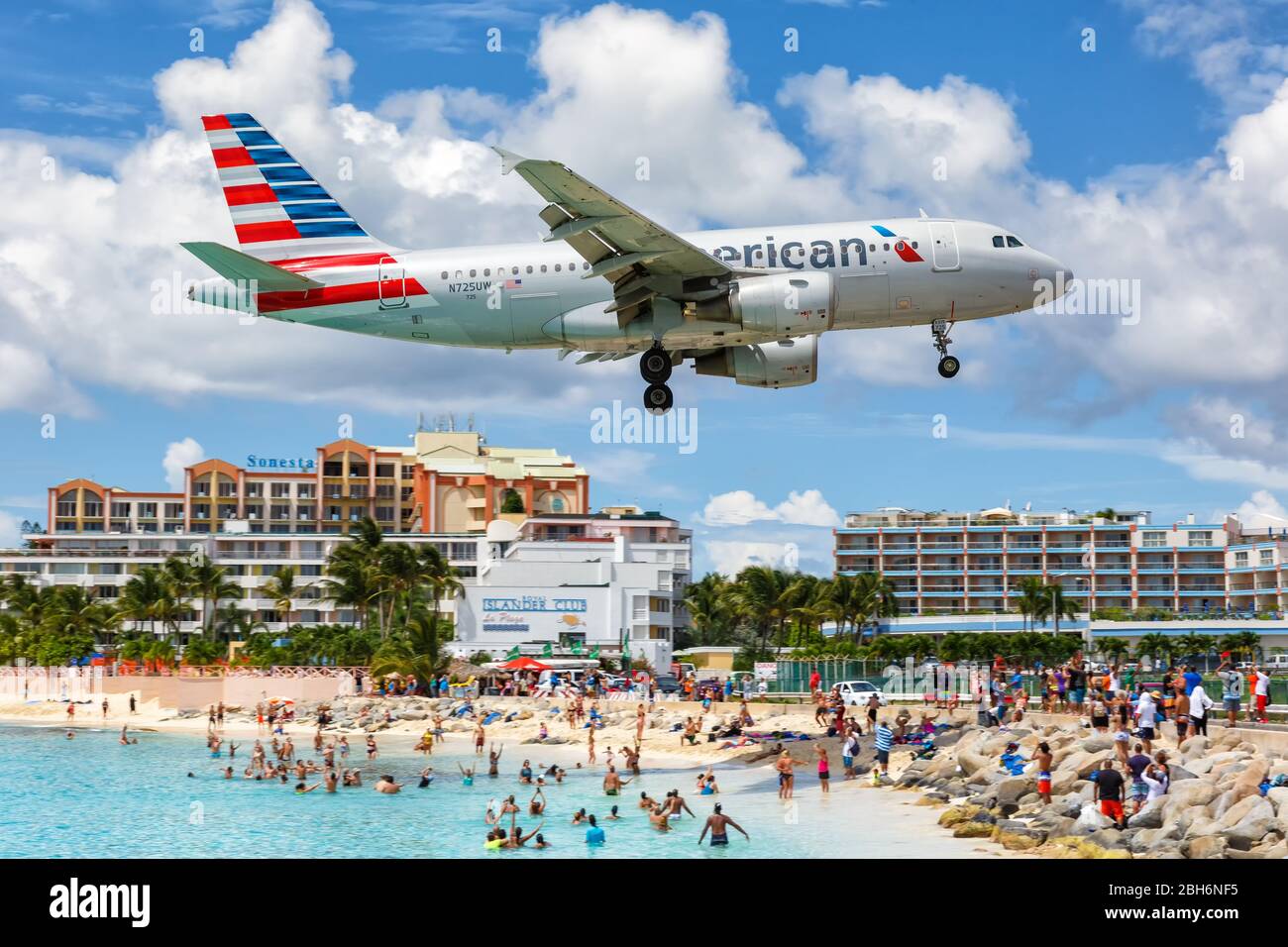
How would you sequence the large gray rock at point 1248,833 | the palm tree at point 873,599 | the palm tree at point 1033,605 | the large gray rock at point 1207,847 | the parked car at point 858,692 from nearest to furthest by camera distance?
the large gray rock at point 1207,847 < the large gray rock at point 1248,833 < the parked car at point 858,692 < the palm tree at point 1033,605 < the palm tree at point 873,599

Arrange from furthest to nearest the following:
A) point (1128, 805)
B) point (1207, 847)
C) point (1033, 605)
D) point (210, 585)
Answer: point (1033, 605)
point (210, 585)
point (1128, 805)
point (1207, 847)

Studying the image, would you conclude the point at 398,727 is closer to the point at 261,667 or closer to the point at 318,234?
the point at 261,667

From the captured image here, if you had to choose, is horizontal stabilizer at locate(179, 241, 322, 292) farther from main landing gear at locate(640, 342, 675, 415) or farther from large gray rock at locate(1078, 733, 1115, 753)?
large gray rock at locate(1078, 733, 1115, 753)

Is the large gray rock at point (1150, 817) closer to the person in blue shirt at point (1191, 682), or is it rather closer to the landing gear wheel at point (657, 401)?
the person in blue shirt at point (1191, 682)

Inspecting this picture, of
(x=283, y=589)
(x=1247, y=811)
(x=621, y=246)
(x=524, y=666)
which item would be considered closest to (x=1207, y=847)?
(x=1247, y=811)

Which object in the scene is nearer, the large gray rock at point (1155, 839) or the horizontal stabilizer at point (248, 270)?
the large gray rock at point (1155, 839)

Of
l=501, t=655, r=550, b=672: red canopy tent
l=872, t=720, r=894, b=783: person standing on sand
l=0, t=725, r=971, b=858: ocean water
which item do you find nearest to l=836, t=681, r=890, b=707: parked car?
l=0, t=725, r=971, b=858: ocean water

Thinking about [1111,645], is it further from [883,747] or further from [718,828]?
[718,828]

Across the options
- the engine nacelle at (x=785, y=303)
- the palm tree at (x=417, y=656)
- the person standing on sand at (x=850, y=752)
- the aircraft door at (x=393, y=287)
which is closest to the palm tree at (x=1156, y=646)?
the palm tree at (x=417, y=656)
